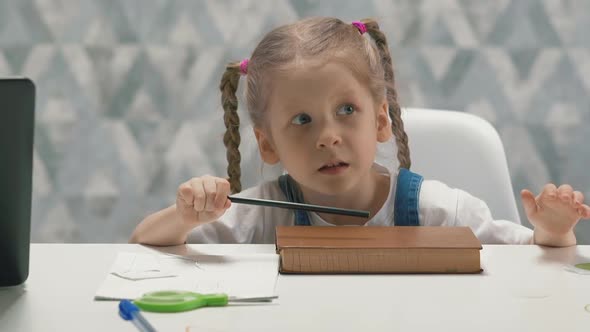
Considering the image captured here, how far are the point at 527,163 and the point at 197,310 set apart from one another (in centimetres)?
154

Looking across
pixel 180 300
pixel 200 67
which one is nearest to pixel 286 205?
pixel 180 300

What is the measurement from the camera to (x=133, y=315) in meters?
0.79

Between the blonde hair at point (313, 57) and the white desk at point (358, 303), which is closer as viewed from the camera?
the white desk at point (358, 303)

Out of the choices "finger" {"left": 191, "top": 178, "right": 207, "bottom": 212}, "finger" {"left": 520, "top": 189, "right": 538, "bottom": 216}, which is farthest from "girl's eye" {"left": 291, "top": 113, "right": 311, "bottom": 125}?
"finger" {"left": 520, "top": 189, "right": 538, "bottom": 216}

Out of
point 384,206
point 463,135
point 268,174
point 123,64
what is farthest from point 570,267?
point 123,64

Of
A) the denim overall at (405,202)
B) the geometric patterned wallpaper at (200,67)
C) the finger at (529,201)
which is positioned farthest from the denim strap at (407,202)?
the geometric patterned wallpaper at (200,67)

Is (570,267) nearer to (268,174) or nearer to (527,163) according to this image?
(268,174)

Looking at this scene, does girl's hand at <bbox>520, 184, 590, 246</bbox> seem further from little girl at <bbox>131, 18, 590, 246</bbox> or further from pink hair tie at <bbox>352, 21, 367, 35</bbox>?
pink hair tie at <bbox>352, 21, 367, 35</bbox>

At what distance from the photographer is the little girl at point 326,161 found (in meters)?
1.14

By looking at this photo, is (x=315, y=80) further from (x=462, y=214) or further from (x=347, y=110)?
(x=462, y=214)

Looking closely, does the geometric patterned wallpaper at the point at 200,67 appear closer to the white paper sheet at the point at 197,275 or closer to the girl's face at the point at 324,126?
the girl's face at the point at 324,126

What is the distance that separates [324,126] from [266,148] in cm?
17

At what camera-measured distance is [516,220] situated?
1.46 m

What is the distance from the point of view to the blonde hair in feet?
4.33
